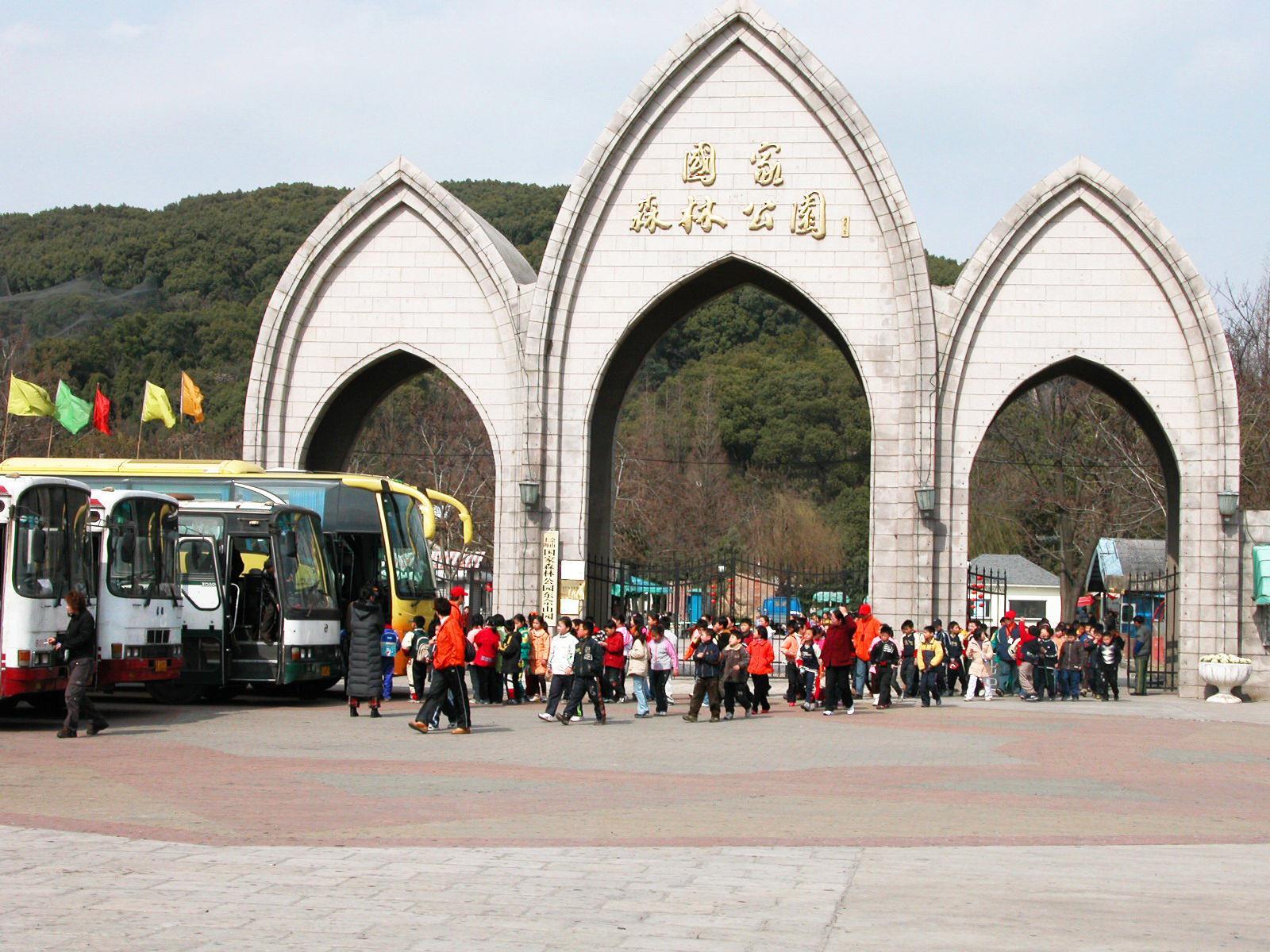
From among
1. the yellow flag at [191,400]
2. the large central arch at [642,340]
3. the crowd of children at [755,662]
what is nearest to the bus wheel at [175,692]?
the crowd of children at [755,662]

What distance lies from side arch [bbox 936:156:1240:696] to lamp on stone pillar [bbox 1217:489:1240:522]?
131mm

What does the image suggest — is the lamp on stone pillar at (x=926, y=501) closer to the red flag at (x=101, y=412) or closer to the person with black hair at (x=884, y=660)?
the person with black hair at (x=884, y=660)

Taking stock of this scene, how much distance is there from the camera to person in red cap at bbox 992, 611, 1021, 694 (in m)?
27.6

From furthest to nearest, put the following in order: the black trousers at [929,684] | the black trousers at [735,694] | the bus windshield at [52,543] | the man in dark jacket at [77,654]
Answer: the black trousers at [929,684]
the black trousers at [735,694]
the bus windshield at [52,543]
the man in dark jacket at [77,654]

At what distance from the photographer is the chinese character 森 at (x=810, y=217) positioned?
93.4ft

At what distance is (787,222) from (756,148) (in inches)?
55.4

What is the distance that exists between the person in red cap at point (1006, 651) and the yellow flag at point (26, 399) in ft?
56.0

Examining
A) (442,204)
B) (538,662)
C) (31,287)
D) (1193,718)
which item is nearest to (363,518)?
(538,662)

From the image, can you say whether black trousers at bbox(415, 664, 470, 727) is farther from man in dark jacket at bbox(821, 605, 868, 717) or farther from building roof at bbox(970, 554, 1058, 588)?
building roof at bbox(970, 554, 1058, 588)

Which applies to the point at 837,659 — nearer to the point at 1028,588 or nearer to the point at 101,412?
the point at 101,412

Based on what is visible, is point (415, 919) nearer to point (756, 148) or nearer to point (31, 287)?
point (756, 148)

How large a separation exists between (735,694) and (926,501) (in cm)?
633

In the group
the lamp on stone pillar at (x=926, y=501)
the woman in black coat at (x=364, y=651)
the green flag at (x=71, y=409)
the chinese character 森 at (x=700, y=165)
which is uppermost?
the chinese character 森 at (x=700, y=165)

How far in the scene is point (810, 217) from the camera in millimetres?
28484
